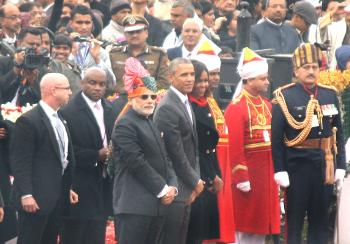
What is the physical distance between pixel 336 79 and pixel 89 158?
3.67 m

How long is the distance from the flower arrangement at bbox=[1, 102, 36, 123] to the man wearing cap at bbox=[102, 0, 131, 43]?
14.2 feet

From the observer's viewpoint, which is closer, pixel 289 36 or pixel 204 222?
pixel 204 222

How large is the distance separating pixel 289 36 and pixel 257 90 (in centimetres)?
463

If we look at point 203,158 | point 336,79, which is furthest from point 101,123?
point 336,79

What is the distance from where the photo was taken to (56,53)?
58.4 ft

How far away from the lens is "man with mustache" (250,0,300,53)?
20578 millimetres

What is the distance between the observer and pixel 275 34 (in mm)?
20625

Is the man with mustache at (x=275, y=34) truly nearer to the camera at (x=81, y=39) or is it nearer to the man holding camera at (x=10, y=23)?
the camera at (x=81, y=39)

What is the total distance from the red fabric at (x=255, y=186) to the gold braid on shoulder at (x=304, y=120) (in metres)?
0.81

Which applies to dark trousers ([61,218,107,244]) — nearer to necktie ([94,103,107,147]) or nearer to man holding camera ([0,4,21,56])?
necktie ([94,103,107,147])

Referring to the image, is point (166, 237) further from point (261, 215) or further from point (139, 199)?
point (261, 215)

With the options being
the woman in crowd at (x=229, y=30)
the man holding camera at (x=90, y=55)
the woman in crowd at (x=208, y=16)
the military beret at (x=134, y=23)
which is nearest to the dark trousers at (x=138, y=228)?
the man holding camera at (x=90, y=55)

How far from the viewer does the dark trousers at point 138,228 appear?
536 inches

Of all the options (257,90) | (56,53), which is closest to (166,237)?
(257,90)
